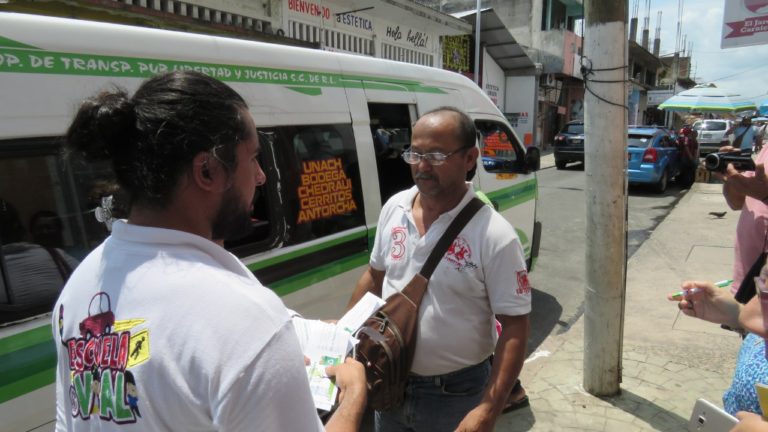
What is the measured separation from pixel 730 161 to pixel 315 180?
6.89 ft

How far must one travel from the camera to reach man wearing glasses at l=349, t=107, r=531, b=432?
1767mm

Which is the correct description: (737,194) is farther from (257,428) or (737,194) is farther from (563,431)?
(257,428)

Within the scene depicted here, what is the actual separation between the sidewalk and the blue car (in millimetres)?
6120

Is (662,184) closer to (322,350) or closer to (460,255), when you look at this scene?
(460,255)

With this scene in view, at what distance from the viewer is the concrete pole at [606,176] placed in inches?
116

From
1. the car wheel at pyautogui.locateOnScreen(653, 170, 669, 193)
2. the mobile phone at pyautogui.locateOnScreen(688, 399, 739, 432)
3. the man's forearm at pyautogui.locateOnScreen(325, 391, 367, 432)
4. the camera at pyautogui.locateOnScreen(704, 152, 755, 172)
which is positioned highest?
the camera at pyautogui.locateOnScreen(704, 152, 755, 172)

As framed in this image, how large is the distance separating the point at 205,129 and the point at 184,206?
14 centimetres

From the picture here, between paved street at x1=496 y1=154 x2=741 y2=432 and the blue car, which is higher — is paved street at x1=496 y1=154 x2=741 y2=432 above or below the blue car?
below

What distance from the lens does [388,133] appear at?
12.2 feet

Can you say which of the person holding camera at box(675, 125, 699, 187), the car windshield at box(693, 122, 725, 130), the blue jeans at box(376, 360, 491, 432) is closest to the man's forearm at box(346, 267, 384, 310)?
the blue jeans at box(376, 360, 491, 432)

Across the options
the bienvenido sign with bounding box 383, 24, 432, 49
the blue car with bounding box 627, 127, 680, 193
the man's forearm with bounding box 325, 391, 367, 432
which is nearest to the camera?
the man's forearm with bounding box 325, 391, 367, 432

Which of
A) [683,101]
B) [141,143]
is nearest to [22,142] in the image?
[141,143]

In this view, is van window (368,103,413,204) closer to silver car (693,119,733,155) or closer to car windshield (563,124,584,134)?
car windshield (563,124,584,134)

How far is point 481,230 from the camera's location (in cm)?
181
